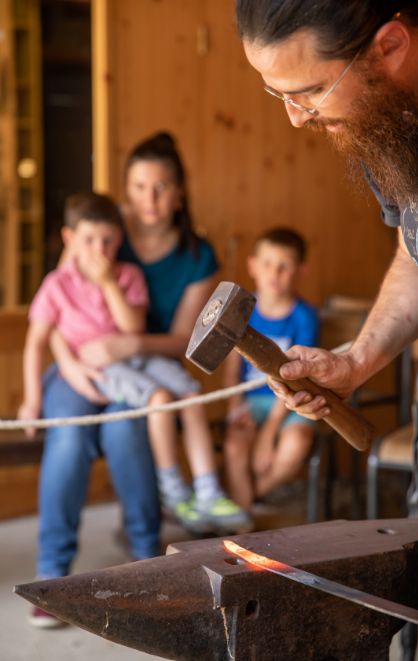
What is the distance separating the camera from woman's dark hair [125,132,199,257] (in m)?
3.61

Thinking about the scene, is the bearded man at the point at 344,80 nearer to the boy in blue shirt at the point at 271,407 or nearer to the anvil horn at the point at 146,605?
the anvil horn at the point at 146,605

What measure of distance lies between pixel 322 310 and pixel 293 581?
9.41ft

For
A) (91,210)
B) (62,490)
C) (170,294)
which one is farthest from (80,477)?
(91,210)

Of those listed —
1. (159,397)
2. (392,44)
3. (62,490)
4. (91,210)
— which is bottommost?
(62,490)

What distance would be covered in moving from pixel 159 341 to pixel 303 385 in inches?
76.3

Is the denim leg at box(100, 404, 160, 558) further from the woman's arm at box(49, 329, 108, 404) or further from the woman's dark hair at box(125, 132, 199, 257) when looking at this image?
the woman's dark hair at box(125, 132, 199, 257)

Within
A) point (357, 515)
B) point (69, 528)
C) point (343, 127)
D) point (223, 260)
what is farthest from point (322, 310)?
point (343, 127)

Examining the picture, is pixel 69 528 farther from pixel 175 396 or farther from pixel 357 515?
pixel 357 515

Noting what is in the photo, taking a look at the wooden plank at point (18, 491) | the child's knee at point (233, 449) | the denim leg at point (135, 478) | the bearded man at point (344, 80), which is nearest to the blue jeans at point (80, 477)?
the denim leg at point (135, 478)

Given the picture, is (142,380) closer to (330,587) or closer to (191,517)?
(191,517)

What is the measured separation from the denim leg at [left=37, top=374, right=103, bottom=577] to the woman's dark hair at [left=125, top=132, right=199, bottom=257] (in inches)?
30.9

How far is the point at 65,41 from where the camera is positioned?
182 inches

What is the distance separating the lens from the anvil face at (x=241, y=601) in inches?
57.4

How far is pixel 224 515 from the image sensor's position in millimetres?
3518
